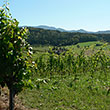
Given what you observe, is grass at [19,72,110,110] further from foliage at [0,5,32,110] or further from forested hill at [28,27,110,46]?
forested hill at [28,27,110,46]

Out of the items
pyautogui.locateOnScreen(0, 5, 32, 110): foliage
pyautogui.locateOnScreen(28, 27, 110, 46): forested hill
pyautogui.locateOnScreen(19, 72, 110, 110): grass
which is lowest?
pyautogui.locateOnScreen(19, 72, 110, 110): grass

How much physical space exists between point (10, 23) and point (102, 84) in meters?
14.8

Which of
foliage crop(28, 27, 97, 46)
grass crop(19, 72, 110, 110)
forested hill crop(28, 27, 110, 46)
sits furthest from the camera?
foliage crop(28, 27, 97, 46)

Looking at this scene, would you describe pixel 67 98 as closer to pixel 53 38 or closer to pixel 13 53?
pixel 13 53

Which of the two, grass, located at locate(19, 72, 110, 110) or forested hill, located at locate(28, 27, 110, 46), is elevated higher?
forested hill, located at locate(28, 27, 110, 46)

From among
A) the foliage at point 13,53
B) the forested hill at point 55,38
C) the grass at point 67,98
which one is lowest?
the grass at point 67,98

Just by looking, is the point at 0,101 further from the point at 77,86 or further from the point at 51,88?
the point at 77,86

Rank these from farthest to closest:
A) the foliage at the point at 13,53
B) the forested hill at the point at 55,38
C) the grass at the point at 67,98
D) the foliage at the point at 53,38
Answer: the foliage at the point at 53,38 → the forested hill at the point at 55,38 → the grass at the point at 67,98 → the foliage at the point at 13,53

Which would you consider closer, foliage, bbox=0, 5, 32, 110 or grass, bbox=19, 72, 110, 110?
foliage, bbox=0, 5, 32, 110

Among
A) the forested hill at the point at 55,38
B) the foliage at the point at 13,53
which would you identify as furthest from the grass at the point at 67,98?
the forested hill at the point at 55,38

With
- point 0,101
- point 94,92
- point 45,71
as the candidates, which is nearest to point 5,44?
point 0,101

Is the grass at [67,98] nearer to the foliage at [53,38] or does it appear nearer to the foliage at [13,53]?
the foliage at [13,53]

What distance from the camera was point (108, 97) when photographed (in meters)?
14.8

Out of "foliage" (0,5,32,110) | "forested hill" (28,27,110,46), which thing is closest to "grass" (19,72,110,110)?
"foliage" (0,5,32,110)
